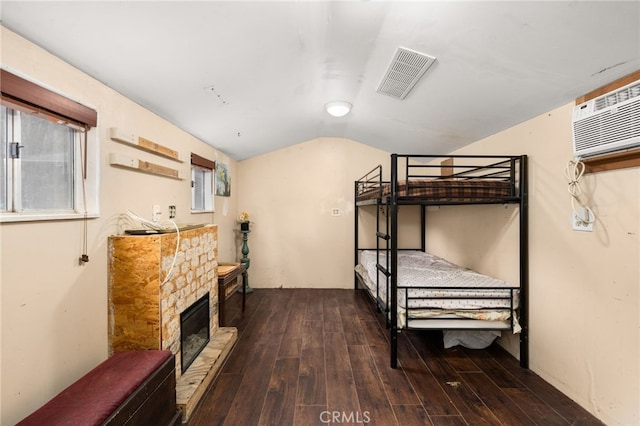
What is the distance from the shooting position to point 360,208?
4.16m

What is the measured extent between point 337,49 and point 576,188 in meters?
1.76

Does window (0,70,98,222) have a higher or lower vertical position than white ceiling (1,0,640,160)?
lower

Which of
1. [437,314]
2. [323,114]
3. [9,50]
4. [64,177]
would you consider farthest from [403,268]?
[9,50]

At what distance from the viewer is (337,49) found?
5.62 ft

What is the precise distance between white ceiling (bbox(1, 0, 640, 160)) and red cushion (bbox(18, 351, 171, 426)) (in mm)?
1610

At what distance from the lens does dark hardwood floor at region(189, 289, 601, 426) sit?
1.59 metres

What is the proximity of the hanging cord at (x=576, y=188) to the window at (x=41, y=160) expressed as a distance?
9.58ft

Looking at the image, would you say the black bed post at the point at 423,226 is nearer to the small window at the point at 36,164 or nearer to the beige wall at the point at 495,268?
the beige wall at the point at 495,268

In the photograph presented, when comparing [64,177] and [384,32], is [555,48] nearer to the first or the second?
→ [384,32]

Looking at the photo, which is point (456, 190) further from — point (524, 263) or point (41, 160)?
point (41, 160)

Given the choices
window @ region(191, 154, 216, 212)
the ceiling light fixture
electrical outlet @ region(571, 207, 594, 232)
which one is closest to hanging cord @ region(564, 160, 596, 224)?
electrical outlet @ region(571, 207, 594, 232)

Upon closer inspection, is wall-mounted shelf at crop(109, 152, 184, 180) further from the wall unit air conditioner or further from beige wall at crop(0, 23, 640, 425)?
the wall unit air conditioner

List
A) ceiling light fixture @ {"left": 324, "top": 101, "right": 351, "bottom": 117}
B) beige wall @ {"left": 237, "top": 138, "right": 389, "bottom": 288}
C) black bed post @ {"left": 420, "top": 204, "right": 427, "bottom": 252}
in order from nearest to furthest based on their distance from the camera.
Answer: ceiling light fixture @ {"left": 324, "top": 101, "right": 351, "bottom": 117}
black bed post @ {"left": 420, "top": 204, "right": 427, "bottom": 252}
beige wall @ {"left": 237, "top": 138, "right": 389, "bottom": 288}

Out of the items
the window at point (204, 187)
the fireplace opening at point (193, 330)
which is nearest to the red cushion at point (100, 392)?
the fireplace opening at point (193, 330)
